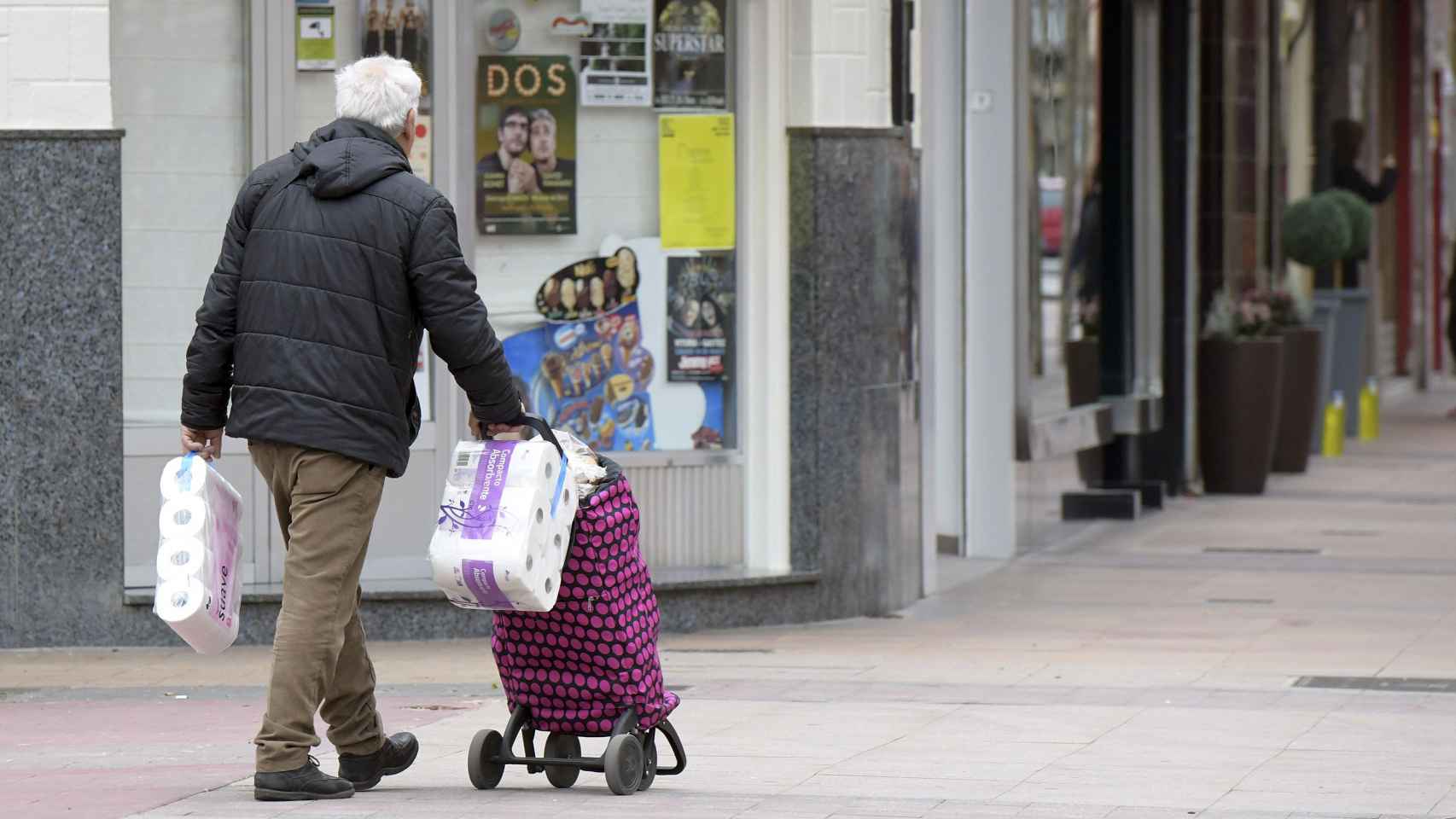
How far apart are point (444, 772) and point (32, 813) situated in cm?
110

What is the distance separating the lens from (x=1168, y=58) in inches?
618

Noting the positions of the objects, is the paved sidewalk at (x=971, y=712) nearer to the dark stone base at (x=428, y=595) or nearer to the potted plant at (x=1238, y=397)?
the dark stone base at (x=428, y=595)

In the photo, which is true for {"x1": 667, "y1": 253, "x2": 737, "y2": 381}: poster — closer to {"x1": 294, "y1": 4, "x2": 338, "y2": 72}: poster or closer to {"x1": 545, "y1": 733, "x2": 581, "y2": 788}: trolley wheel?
{"x1": 294, "y1": 4, "x2": 338, "y2": 72}: poster

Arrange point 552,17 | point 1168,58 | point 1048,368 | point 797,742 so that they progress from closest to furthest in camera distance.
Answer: point 797,742 → point 552,17 → point 1048,368 → point 1168,58

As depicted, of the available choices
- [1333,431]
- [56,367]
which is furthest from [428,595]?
[1333,431]

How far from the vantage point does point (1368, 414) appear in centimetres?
2083

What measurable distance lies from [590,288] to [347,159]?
389cm

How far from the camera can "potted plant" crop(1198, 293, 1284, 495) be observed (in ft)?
51.8

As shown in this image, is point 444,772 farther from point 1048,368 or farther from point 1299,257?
point 1299,257

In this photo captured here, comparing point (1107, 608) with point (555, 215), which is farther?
point (1107, 608)

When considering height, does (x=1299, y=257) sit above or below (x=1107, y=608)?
above

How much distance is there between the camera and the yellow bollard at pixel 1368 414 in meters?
20.8

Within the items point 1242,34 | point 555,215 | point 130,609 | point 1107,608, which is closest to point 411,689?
point 130,609

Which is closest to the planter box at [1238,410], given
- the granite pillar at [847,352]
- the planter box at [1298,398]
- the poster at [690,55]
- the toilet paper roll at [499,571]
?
the planter box at [1298,398]
